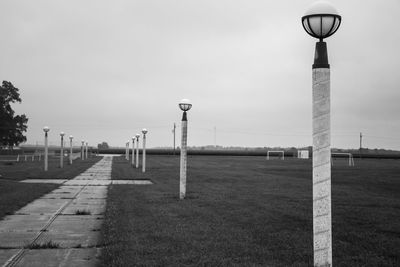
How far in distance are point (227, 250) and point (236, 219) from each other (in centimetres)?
308

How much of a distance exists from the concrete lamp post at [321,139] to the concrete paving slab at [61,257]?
300 centimetres

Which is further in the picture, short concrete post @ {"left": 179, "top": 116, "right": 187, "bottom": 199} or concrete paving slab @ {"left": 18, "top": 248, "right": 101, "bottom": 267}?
short concrete post @ {"left": 179, "top": 116, "right": 187, "bottom": 199}

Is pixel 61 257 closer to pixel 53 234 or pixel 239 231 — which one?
pixel 53 234

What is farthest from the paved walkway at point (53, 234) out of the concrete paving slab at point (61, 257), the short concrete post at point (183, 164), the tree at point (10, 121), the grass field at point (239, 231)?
the tree at point (10, 121)

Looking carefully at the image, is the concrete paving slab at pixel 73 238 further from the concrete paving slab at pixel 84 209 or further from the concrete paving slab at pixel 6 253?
the concrete paving slab at pixel 84 209

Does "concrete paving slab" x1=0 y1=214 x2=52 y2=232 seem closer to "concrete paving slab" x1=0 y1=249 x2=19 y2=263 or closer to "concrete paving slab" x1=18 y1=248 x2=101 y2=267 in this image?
"concrete paving slab" x1=0 y1=249 x2=19 y2=263

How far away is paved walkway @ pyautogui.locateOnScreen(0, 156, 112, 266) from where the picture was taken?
6180mm

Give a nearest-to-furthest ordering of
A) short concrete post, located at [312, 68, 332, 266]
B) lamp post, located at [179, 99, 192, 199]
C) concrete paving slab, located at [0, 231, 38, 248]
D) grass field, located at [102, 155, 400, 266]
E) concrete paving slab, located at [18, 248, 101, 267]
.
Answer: short concrete post, located at [312, 68, 332, 266], concrete paving slab, located at [18, 248, 101, 267], grass field, located at [102, 155, 400, 266], concrete paving slab, located at [0, 231, 38, 248], lamp post, located at [179, 99, 192, 199]

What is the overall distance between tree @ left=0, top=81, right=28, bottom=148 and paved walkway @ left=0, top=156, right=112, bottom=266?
2526 inches

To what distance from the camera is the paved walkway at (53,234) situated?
618 centimetres

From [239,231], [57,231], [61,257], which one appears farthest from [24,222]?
[239,231]

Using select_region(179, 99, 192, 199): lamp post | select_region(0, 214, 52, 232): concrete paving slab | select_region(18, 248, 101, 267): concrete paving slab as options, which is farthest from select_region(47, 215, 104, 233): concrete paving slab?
select_region(179, 99, 192, 199): lamp post

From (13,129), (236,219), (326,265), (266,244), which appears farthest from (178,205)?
(13,129)

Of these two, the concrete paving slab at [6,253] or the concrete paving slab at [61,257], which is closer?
the concrete paving slab at [61,257]
